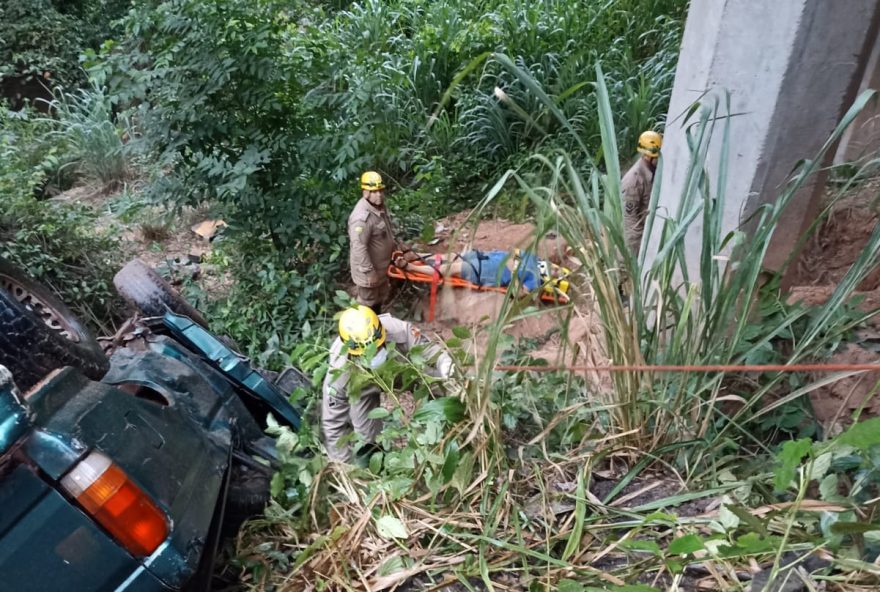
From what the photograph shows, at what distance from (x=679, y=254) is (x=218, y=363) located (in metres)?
2.18

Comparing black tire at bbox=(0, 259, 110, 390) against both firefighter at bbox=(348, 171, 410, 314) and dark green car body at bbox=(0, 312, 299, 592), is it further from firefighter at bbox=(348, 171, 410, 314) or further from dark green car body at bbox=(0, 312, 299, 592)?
firefighter at bbox=(348, 171, 410, 314)

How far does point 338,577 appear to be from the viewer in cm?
137

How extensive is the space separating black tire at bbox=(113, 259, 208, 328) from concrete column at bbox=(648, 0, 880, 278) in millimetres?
2834

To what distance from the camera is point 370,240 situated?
16.3 feet

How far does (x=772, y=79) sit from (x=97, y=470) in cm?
212

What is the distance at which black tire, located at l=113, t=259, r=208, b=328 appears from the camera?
340 cm

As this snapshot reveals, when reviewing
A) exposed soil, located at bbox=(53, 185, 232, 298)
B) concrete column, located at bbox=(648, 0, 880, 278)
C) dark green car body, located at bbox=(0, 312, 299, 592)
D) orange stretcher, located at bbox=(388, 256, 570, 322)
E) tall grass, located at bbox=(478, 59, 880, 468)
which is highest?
concrete column, located at bbox=(648, 0, 880, 278)

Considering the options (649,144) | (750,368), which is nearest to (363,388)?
(750,368)

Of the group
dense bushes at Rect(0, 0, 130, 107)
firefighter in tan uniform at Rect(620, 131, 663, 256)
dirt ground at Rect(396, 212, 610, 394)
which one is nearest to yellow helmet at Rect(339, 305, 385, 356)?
dirt ground at Rect(396, 212, 610, 394)

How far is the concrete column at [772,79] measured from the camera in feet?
5.53

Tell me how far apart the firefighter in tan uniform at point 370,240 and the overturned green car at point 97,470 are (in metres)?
2.80

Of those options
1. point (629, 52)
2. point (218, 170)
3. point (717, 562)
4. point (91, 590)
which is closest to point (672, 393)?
point (717, 562)

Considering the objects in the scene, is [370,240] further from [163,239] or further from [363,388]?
[163,239]

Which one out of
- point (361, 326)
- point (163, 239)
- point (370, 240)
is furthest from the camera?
point (163, 239)
